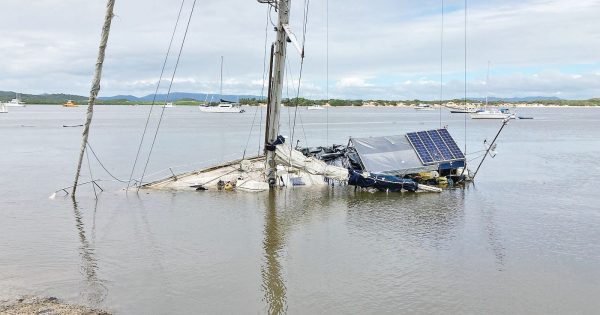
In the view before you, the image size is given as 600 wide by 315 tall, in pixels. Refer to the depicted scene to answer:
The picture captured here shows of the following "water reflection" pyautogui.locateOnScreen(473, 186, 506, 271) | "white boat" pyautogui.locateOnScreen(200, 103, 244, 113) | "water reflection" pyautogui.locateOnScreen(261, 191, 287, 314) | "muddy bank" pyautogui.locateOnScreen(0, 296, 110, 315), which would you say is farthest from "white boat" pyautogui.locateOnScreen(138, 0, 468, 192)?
"white boat" pyautogui.locateOnScreen(200, 103, 244, 113)

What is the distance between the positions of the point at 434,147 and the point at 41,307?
77.0 feet

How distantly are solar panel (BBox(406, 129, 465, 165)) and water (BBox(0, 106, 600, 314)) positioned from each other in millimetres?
2134

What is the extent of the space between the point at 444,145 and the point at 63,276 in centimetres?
2249

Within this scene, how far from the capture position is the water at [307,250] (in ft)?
41.9

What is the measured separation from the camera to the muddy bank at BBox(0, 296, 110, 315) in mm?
10883

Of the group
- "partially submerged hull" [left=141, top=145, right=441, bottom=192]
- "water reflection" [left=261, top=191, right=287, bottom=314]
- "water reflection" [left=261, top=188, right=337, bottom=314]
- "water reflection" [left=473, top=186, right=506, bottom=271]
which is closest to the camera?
"water reflection" [left=261, top=191, right=287, bottom=314]

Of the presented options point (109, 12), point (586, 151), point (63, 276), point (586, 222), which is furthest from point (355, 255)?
point (586, 151)

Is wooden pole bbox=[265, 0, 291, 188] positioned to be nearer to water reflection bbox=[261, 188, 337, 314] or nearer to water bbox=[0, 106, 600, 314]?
water reflection bbox=[261, 188, 337, 314]

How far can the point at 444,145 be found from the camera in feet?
99.9

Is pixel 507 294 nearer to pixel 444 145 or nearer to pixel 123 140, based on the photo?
pixel 444 145

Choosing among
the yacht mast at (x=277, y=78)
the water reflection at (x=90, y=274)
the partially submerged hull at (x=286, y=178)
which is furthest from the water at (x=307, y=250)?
the yacht mast at (x=277, y=78)

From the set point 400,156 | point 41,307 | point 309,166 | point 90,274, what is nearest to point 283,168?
point 309,166

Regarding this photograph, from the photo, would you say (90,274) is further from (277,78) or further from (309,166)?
(309,166)

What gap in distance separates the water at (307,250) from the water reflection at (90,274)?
5cm
